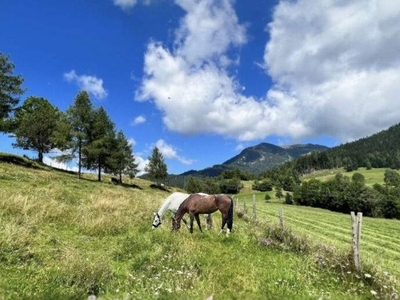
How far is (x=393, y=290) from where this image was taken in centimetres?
987

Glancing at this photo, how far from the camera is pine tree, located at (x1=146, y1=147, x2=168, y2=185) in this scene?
335ft

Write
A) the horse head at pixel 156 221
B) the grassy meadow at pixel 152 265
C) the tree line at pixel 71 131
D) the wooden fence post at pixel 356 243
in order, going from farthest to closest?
1. the tree line at pixel 71 131
2. the horse head at pixel 156 221
3. the wooden fence post at pixel 356 243
4. the grassy meadow at pixel 152 265

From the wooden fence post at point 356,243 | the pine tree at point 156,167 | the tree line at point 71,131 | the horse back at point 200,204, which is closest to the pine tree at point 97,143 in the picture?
the tree line at point 71,131

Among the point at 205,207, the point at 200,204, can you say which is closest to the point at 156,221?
the point at 200,204

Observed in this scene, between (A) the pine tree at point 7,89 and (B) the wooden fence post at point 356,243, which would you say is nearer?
(B) the wooden fence post at point 356,243

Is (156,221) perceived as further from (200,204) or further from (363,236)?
(363,236)

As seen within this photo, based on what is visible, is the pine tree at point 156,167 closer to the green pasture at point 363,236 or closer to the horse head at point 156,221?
the green pasture at point 363,236

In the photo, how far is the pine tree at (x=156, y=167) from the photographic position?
335ft

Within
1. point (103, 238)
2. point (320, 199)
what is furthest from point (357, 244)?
point (320, 199)

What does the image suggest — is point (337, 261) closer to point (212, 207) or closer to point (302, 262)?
point (302, 262)

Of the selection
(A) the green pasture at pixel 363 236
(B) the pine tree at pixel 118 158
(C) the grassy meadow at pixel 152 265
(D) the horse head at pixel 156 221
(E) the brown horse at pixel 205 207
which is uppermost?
(B) the pine tree at pixel 118 158

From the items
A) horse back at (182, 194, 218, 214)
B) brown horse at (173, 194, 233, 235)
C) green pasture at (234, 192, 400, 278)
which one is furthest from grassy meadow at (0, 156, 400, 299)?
green pasture at (234, 192, 400, 278)

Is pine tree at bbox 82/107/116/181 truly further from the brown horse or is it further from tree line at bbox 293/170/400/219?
tree line at bbox 293/170/400/219

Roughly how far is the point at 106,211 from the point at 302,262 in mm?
11977
